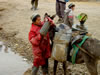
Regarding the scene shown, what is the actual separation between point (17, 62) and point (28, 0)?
40.3 ft

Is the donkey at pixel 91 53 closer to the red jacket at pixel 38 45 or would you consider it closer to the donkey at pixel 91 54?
the donkey at pixel 91 54

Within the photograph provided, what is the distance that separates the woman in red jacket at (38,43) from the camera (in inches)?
144

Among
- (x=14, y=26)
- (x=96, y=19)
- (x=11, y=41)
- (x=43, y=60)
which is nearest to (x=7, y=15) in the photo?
(x=14, y=26)

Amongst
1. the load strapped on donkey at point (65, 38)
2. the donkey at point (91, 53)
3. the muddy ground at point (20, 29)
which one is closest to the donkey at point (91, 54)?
the donkey at point (91, 53)

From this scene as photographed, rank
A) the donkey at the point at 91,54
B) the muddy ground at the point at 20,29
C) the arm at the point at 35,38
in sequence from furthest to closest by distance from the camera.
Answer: the muddy ground at the point at 20,29
the arm at the point at 35,38
the donkey at the point at 91,54

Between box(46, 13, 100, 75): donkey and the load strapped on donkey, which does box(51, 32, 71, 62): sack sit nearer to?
the load strapped on donkey

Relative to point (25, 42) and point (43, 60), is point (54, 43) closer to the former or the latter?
point (43, 60)

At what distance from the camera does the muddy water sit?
17.2 feet

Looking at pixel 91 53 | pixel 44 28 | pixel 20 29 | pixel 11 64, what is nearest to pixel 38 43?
pixel 44 28

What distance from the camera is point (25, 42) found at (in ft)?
23.5

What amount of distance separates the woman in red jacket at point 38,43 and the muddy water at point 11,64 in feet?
4.33

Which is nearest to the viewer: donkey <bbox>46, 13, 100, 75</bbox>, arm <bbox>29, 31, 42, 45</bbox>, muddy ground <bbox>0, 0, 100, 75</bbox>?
donkey <bbox>46, 13, 100, 75</bbox>

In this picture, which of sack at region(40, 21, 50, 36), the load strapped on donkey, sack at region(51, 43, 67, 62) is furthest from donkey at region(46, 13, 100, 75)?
sack at region(40, 21, 50, 36)

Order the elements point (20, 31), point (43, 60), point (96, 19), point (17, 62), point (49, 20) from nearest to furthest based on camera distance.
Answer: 1. point (49, 20)
2. point (43, 60)
3. point (17, 62)
4. point (20, 31)
5. point (96, 19)
